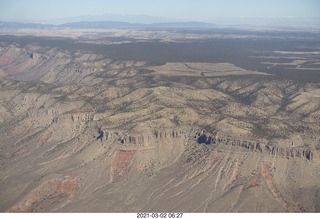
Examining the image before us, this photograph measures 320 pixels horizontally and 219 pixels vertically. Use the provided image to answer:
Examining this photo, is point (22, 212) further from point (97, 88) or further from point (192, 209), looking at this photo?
point (97, 88)

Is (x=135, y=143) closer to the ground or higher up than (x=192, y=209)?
higher up

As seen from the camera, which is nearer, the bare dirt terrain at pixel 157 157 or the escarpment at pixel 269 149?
the bare dirt terrain at pixel 157 157

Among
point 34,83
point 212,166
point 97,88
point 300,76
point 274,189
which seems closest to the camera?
point 274,189

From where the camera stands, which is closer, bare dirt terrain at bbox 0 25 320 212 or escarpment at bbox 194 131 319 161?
bare dirt terrain at bbox 0 25 320 212

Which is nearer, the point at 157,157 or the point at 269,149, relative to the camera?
the point at 269,149

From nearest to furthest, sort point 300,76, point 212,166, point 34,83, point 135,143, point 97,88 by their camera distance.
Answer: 1. point 212,166
2. point 135,143
3. point 97,88
4. point 34,83
5. point 300,76

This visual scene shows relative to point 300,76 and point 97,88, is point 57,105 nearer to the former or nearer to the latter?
point 97,88

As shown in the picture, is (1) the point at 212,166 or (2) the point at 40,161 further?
(2) the point at 40,161

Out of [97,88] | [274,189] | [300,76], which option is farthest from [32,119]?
Answer: [300,76]

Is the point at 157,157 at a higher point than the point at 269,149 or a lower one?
lower
